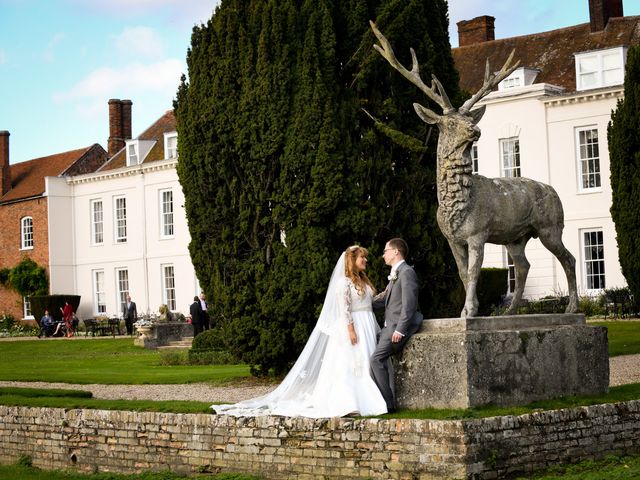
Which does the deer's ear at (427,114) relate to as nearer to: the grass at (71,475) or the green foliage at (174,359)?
the grass at (71,475)

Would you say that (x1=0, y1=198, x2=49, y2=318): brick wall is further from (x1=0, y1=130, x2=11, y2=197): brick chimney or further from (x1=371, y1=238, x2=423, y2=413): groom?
(x1=371, y1=238, x2=423, y2=413): groom

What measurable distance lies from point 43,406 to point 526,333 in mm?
6448

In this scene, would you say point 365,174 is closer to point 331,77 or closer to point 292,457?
point 331,77

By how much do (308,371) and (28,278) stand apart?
38911 millimetres

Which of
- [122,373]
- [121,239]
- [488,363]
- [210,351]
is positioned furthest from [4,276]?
[488,363]

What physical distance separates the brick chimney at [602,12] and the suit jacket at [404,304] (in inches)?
1049

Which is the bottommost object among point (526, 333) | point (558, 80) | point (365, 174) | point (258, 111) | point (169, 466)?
point (169, 466)

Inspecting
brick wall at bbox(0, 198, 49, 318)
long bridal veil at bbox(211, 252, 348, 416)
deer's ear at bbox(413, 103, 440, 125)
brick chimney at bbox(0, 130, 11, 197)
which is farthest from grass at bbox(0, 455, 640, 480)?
brick chimney at bbox(0, 130, 11, 197)

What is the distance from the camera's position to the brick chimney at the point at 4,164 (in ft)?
167

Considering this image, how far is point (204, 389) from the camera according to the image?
17.4 meters

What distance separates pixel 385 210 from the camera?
16.6m

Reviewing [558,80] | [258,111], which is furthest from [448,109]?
[558,80]

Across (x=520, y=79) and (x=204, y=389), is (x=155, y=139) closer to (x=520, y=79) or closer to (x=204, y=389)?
(x=520, y=79)

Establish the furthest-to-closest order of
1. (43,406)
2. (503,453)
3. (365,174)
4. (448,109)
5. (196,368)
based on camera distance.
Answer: (196,368)
(365,174)
(43,406)
(448,109)
(503,453)
